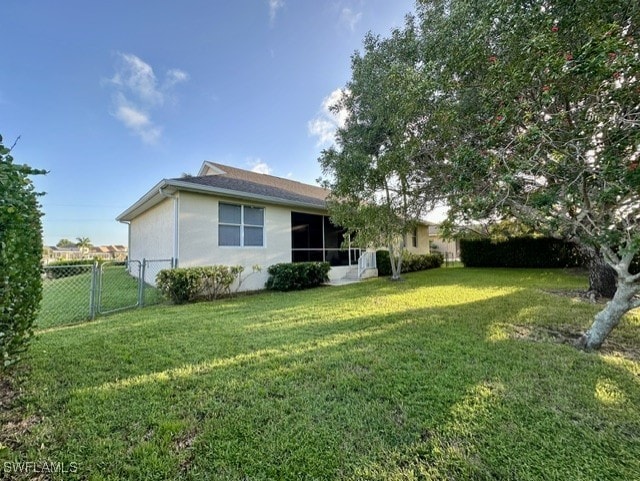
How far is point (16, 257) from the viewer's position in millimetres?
2869

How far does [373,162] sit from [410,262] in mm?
9027

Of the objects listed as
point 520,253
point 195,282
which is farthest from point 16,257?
point 520,253

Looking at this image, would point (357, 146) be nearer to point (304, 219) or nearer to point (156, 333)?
point (304, 219)

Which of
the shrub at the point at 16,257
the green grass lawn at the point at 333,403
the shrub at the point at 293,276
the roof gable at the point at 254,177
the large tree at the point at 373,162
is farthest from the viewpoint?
the roof gable at the point at 254,177

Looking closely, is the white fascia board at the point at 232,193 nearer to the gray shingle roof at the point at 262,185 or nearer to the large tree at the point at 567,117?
the gray shingle roof at the point at 262,185

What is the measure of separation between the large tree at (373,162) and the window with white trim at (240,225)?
2823 mm

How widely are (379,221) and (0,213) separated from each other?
8484mm

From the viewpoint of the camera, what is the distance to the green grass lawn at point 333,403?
1.98 meters

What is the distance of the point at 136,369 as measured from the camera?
348cm

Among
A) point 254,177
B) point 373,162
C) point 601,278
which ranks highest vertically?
point 254,177

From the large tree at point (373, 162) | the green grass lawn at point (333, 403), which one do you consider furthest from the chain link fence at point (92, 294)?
the large tree at point (373, 162)

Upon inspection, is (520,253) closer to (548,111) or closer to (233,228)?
(548,111)

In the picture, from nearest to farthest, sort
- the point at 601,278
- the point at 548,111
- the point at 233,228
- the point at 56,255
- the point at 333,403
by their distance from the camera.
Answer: the point at 333,403
the point at 548,111
the point at 601,278
the point at 233,228
the point at 56,255

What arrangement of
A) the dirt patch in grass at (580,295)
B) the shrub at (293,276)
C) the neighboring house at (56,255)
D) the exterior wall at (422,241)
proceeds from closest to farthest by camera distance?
the dirt patch in grass at (580,295)
the neighboring house at (56,255)
the shrub at (293,276)
the exterior wall at (422,241)
